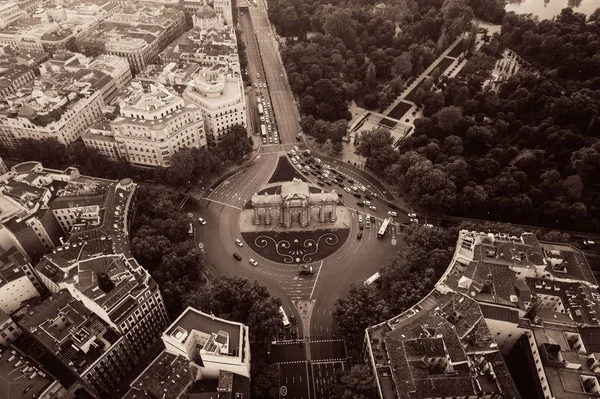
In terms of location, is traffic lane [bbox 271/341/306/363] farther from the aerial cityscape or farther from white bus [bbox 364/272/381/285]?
white bus [bbox 364/272/381/285]

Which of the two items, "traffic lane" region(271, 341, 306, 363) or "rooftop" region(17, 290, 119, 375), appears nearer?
"rooftop" region(17, 290, 119, 375)

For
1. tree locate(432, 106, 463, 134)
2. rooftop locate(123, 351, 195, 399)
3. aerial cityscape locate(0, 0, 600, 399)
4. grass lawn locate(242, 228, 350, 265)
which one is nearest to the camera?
rooftop locate(123, 351, 195, 399)

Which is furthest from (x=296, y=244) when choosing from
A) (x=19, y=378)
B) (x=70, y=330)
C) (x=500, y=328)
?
(x=19, y=378)

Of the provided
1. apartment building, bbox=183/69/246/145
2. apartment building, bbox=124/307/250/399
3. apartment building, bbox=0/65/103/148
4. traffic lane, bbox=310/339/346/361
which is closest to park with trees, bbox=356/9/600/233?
apartment building, bbox=183/69/246/145

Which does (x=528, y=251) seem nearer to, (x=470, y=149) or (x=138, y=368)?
(x=470, y=149)

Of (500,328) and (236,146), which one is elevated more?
(236,146)

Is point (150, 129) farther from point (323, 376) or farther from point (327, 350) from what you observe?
point (323, 376)

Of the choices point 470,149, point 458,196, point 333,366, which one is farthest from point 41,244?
point 470,149
